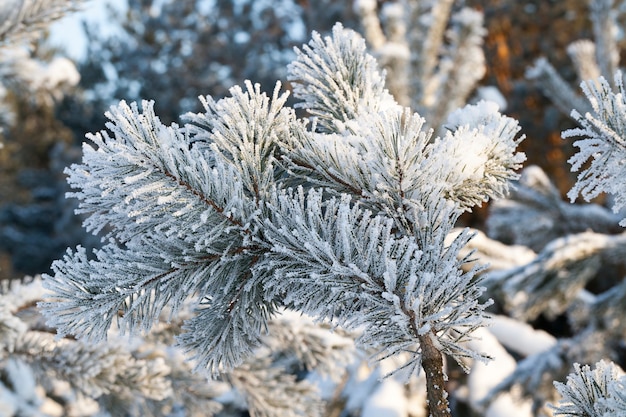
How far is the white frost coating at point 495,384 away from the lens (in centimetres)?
237

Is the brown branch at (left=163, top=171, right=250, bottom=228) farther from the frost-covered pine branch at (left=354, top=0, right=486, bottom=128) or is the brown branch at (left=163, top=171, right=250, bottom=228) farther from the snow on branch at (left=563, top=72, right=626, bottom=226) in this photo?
the frost-covered pine branch at (left=354, top=0, right=486, bottom=128)

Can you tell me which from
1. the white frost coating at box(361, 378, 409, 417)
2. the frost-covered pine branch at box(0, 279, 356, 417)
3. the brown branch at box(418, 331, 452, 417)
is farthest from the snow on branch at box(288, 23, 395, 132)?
the white frost coating at box(361, 378, 409, 417)

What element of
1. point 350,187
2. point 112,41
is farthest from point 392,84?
point 112,41

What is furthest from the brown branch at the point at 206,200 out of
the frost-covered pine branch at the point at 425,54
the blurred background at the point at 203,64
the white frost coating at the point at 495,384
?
the blurred background at the point at 203,64

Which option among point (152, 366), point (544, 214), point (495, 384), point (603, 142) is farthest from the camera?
point (544, 214)

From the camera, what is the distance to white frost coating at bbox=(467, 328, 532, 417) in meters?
2.37

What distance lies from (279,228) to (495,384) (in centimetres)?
226

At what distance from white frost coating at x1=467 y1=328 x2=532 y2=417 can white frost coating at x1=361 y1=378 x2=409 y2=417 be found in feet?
1.17

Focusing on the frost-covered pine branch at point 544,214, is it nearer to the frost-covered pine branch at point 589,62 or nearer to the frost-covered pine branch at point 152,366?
the frost-covered pine branch at point 589,62

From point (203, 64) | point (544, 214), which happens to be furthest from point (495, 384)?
point (203, 64)

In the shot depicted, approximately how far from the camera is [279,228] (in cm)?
64

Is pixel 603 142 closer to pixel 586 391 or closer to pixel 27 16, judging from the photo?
pixel 586 391

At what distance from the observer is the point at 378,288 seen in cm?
59

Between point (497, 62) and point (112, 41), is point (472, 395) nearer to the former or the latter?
point (497, 62)
